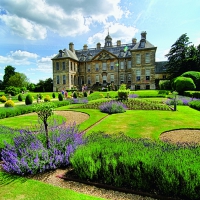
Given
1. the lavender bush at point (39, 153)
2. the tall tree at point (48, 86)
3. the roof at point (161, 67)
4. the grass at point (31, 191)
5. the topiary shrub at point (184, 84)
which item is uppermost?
the roof at point (161, 67)

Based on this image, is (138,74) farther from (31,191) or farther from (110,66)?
(31,191)

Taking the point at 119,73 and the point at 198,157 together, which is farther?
the point at 119,73

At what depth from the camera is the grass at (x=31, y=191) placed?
2984mm

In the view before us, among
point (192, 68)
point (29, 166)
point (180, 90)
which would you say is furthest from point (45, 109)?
point (192, 68)

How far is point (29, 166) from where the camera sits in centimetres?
384

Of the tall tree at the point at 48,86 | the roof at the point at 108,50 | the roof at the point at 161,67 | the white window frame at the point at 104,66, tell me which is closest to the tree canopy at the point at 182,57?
the roof at the point at 161,67

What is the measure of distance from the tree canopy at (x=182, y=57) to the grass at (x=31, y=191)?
3750 cm

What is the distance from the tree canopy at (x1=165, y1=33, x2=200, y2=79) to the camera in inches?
1328

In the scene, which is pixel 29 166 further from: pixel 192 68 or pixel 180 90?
pixel 192 68

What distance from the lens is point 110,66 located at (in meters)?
43.4

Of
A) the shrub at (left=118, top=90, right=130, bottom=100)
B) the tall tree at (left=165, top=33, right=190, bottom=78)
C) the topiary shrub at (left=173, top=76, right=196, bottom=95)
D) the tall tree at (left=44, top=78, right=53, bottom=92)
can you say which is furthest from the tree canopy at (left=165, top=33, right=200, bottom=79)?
the tall tree at (left=44, top=78, right=53, bottom=92)

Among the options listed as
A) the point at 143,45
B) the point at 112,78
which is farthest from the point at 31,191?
the point at 112,78

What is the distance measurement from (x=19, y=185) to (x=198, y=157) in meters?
3.79

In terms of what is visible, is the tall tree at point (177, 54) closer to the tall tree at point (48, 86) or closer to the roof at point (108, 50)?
the roof at point (108, 50)
